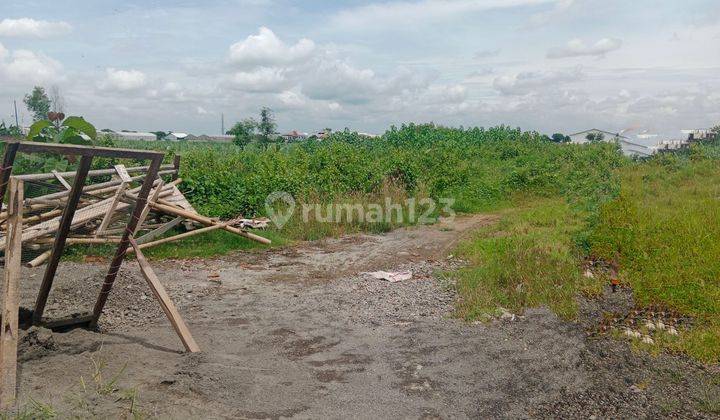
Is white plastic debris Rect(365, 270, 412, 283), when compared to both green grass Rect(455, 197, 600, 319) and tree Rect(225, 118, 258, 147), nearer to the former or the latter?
green grass Rect(455, 197, 600, 319)

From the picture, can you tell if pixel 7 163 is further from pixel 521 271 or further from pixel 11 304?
pixel 521 271

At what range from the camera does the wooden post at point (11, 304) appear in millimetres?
3795

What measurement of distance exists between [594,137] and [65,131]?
23.1m

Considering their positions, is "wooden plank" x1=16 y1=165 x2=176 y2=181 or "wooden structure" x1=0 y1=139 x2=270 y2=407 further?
"wooden plank" x1=16 y1=165 x2=176 y2=181

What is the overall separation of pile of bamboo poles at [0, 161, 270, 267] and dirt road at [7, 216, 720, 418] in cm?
78

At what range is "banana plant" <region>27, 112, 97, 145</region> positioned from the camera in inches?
412

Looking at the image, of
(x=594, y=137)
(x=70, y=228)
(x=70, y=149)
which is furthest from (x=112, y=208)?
(x=594, y=137)

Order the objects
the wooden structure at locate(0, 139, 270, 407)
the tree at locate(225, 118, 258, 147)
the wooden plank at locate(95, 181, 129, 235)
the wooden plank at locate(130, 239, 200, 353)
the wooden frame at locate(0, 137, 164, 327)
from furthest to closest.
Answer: the tree at locate(225, 118, 258, 147) → the wooden plank at locate(95, 181, 129, 235) → the wooden plank at locate(130, 239, 200, 353) → the wooden frame at locate(0, 137, 164, 327) → the wooden structure at locate(0, 139, 270, 407)

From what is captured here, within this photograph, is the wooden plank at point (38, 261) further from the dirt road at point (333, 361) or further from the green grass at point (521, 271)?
the green grass at point (521, 271)

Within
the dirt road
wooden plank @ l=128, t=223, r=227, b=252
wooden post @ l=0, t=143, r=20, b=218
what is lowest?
the dirt road

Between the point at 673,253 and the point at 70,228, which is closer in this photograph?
the point at 70,228

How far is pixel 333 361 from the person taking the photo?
210 inches

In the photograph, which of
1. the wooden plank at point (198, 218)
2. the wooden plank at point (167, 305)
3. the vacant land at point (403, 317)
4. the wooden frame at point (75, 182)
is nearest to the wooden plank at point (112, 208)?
the vacant land at point (403, 317)

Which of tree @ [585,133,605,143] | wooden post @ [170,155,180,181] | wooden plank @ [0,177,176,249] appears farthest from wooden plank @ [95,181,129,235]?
tree @ [585,133,605,143]
